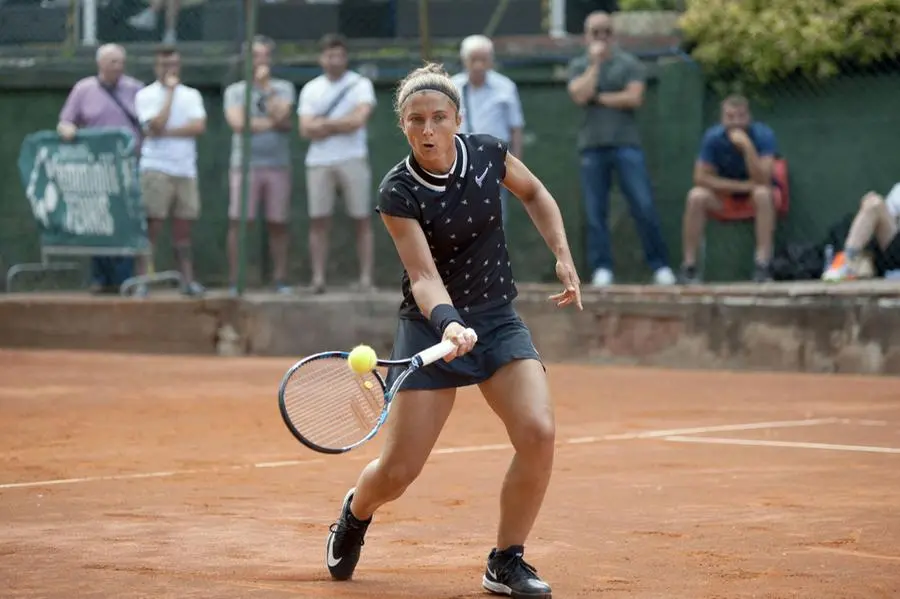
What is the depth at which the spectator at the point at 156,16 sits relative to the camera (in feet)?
49.9

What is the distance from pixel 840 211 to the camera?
13789mm

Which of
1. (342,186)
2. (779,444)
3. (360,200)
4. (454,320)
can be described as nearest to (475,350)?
(454,320)

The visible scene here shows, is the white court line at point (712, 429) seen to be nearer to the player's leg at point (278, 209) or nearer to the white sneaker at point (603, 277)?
the white sneaker at point (603, 277)

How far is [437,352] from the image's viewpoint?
16.0 ft

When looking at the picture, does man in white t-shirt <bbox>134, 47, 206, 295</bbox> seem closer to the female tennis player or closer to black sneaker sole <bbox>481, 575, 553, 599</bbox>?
the female tennis player

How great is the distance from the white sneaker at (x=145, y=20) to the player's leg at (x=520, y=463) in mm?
10718

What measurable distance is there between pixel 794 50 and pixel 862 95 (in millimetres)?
638

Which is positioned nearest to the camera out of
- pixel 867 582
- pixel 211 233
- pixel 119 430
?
pixel 867 582

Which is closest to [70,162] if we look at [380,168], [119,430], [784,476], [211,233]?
[211,233]

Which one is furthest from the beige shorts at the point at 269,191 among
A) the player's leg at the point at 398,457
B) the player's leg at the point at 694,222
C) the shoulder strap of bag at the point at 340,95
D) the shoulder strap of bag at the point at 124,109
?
the player's leg at the point at 398,457

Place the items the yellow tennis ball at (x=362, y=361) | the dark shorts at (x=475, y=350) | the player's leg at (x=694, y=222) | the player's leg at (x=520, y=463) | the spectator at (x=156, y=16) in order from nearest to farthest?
the yellow tennis ball at (x=362, y=361) → the player's leg at (x=520, y=463) → the dark shorts at (x=475, y=350) → the player's leg at (x=694, y=222) → the spectator at (x=156, y=16)

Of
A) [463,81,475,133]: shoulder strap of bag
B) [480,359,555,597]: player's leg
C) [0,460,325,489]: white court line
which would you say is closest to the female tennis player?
[480,359,555,597]: player's leg

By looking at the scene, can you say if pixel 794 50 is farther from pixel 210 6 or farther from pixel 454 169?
pixel 454 169

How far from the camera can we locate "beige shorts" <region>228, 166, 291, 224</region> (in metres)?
14.5
